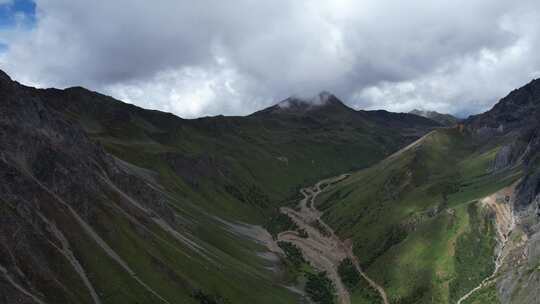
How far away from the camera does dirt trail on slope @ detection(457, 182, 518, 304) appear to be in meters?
144

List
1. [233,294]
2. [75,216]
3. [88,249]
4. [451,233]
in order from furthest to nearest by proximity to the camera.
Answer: [451,233] → [233,294] → [75,216] → [88,249]

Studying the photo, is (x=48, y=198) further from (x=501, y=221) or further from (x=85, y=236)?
Result: (x=501, y=221)

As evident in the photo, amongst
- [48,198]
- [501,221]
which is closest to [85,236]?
[48,198]

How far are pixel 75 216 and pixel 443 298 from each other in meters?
110

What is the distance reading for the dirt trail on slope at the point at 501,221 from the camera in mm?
143750

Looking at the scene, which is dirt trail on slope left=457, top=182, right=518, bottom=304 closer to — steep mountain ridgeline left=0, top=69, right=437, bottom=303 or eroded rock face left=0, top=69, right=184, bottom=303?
steep mountain ridgeline left=0, top=69, right=437, bottom=303

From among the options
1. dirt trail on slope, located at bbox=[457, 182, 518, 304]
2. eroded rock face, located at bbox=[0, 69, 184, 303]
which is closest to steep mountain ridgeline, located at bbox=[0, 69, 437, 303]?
eroded rock face, located at bbox=[0, 69, 184, 303]

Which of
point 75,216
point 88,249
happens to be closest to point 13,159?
point 75,216

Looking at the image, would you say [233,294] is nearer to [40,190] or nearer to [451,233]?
[40,190]

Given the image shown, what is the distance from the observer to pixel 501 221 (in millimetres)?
165375

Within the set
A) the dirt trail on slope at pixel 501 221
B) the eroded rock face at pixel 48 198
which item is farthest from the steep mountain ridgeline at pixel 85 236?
the dirt trail on slope at pixel 501 221

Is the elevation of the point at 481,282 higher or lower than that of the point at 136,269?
lower

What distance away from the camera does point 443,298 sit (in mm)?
146750

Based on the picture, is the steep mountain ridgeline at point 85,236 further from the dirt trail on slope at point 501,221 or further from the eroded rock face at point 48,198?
the dirt trail on slope at point 501,221
